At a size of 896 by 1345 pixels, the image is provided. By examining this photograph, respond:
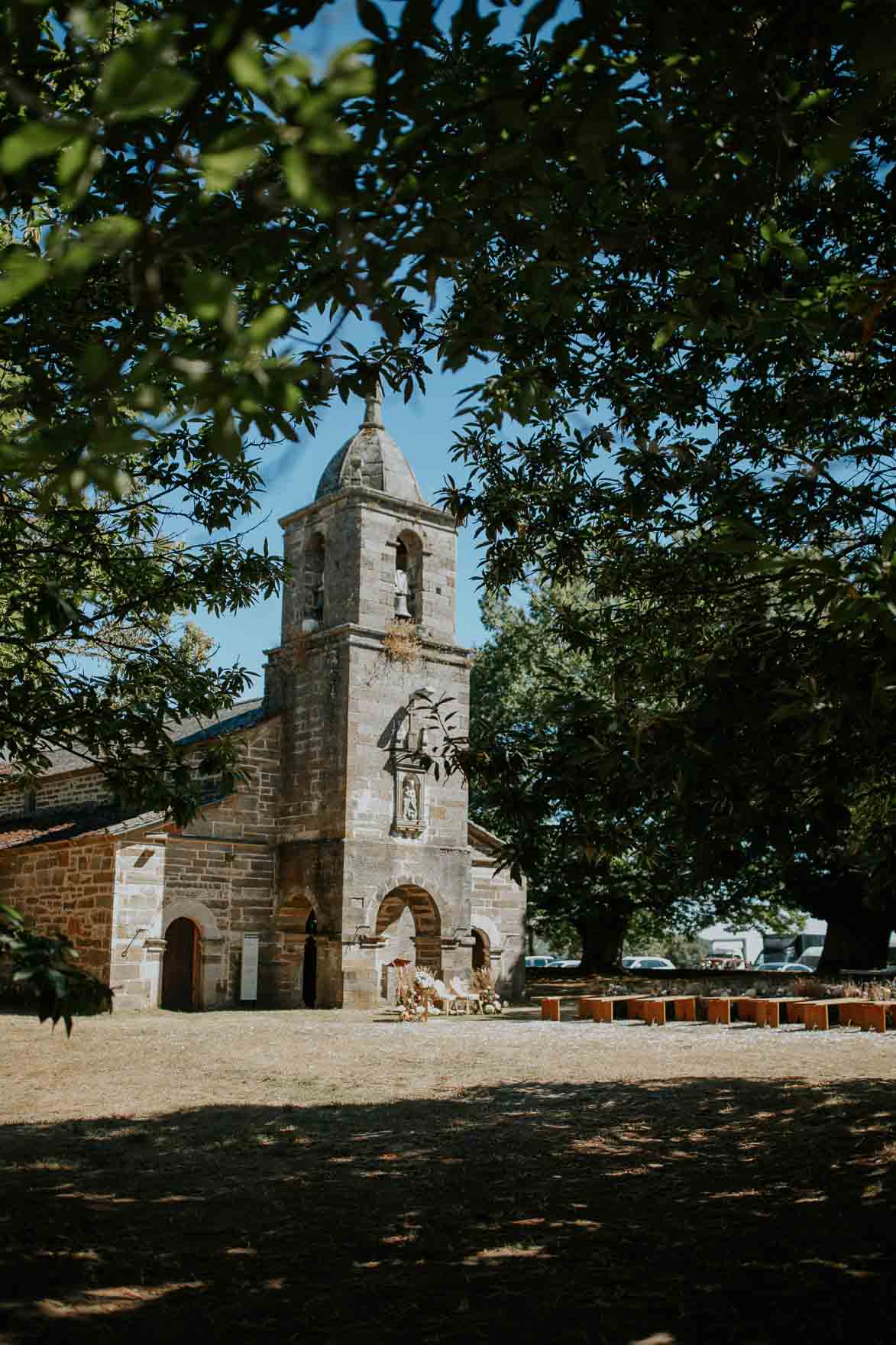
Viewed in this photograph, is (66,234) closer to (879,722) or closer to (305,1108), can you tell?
(879,722)

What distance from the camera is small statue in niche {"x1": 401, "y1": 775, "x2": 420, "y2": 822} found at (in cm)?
2316

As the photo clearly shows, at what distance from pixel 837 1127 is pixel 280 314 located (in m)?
8.26

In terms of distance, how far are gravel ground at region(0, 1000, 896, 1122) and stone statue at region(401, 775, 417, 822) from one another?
5229 mm

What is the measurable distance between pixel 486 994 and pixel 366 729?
5648mm

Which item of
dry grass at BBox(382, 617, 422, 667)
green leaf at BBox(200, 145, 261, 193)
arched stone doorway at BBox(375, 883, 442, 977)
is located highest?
dry grass at BBox(382, 617, 422, 667)

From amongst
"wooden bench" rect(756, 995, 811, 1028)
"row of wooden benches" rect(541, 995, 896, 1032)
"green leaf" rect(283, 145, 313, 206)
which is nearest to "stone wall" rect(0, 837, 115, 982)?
"row of wooden benches" rect(541, 995, 896, 1032)

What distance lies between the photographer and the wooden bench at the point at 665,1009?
1817 centimetres

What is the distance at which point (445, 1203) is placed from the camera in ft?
20.6

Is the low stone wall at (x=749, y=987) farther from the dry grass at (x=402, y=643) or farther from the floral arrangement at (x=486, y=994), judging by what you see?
the dry grass at (x=402, y=643)

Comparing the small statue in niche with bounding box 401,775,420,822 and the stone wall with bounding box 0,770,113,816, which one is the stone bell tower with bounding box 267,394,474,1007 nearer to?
the small statue in niche with bounding box 401,775,420,822

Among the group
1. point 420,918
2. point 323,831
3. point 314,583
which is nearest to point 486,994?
point 420,918

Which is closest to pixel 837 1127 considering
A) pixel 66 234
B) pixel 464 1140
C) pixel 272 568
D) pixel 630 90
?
pixel 464 1140

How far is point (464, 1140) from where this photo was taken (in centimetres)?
816

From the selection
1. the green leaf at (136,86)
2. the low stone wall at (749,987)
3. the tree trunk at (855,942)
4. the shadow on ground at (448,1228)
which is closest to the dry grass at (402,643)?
the low stone wall at (749,987)
